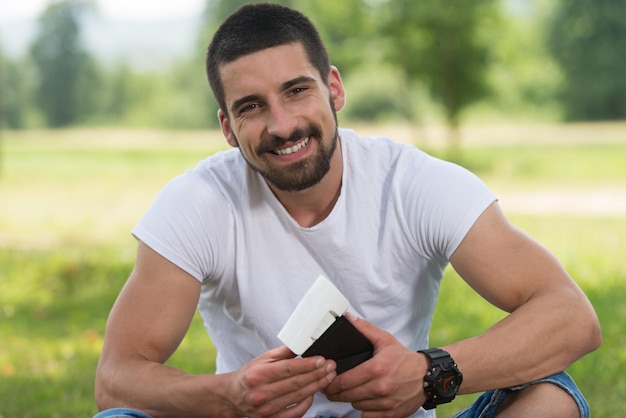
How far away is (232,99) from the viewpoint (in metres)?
2.96

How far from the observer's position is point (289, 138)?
2.88 m

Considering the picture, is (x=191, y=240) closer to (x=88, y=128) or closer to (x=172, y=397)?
(x=172, y=397)

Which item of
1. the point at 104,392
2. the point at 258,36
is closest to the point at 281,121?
the point at 258,36

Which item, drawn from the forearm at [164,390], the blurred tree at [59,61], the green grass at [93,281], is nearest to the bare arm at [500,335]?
the forearm at [164,390]

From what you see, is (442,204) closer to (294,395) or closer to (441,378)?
(441,378)

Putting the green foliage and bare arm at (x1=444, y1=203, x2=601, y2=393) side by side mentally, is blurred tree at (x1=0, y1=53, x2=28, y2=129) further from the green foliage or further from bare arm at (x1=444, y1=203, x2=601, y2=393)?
bare arm at (x1=444, y1=203, x2=601, y2=393)

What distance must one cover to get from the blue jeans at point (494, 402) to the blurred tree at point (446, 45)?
2217 cm

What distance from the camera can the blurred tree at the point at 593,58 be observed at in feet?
125

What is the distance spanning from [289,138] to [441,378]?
2.78 ft

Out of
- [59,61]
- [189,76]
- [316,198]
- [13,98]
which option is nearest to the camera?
[316,198]

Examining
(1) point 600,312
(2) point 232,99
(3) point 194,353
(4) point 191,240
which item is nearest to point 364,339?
(4) point 191,240

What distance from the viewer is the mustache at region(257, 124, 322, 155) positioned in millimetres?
2883

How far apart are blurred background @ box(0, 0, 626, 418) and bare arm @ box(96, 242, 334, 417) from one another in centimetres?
188

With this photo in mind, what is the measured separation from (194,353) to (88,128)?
31.0 metres
